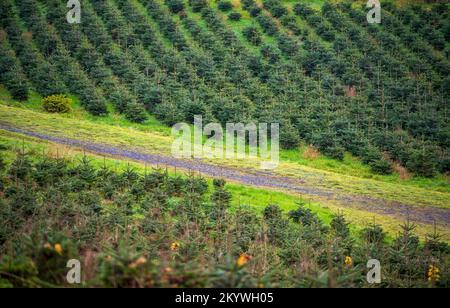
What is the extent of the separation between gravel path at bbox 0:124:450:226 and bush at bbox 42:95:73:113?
5.88m

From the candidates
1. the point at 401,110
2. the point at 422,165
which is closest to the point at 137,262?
the point at 422,165

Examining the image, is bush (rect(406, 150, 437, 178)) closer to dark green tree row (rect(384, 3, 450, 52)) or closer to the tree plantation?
the tree plantation

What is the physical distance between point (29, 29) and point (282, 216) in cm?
3881

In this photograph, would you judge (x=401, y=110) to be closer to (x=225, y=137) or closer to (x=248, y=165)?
(x=225, y=137)

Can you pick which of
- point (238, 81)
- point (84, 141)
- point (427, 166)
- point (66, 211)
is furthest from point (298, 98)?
point (66, 211)

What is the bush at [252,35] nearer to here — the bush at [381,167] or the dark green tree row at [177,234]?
the bush at [381,167]

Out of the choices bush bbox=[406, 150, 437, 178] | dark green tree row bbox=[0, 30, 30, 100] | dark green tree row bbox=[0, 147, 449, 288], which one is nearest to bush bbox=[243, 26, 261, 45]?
dark green tree row bbox=[0, 30, 30, 100]

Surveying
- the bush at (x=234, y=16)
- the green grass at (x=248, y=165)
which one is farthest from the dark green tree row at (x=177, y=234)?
the bush at (x=234, y=16)

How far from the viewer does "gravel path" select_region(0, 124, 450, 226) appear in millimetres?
24250

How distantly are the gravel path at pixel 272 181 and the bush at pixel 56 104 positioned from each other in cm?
588

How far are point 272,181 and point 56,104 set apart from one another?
18.2 m

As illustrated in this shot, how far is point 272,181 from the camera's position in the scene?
26.8 m

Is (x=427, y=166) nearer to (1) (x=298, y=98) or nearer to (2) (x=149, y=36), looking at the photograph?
(1) (x=298, y=98)
